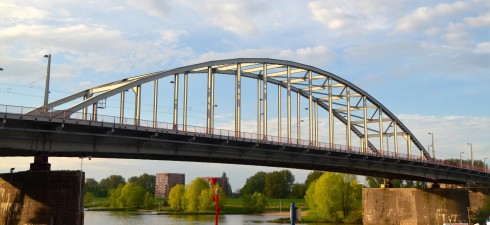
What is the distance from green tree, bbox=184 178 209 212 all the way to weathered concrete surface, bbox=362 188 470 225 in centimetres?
5191

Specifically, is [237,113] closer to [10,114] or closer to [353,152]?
[353,152]

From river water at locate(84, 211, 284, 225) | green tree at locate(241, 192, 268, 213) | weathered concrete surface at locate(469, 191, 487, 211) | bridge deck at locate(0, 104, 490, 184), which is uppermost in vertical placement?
bridge deck at locate(0, 104, 490, 184)

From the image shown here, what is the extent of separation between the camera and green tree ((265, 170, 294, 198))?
175m

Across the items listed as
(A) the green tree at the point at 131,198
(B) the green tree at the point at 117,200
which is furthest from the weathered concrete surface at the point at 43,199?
(B) the green tree at the point at 117,200

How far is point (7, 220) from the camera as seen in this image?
33781 millimetres

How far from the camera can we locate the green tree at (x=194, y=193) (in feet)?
367

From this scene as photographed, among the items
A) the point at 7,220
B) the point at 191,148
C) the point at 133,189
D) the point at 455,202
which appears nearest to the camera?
the point at 7,220

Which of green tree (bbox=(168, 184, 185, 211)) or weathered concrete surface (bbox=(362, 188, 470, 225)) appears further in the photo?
green tree (bbox=(168, 184, 185, 211))

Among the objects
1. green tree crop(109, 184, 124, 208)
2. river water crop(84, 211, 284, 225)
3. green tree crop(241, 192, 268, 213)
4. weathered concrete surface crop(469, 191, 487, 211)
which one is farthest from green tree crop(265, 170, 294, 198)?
weathered concrete surface crop(469, 191, 487, 211)

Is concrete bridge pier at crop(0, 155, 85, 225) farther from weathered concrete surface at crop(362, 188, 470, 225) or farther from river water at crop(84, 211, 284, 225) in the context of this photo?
weathered concrete surface at crop(362, 188, 470, 225)

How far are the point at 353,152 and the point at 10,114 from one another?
123 feet

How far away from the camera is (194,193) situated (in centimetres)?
11344

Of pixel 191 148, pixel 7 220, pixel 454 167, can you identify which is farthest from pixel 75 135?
pixel 454 167

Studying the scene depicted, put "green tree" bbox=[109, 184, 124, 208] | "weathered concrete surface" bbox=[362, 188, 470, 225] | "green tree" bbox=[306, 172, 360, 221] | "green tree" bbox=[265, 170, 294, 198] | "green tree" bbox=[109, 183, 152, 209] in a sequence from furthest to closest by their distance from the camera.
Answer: "green tree" bbox=[265, 170, 294, 198]
"green tree" bbox=[109, 184, 124, 208]
"green tree" bbox=[109, 183, 152, 209]
"green tree" bbox=[306, 172, 360, 221]
"weathered concrete surface" bbox=[362, 188, 470, 225]
